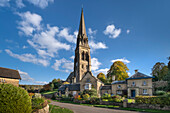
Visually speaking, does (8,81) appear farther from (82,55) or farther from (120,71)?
(120,71)

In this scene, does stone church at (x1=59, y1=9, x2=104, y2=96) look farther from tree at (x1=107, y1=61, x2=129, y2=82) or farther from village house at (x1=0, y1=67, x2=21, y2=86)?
village house at (x1=0, y1=67, x2=21, y2=86)

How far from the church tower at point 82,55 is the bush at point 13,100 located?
45212 millimetres

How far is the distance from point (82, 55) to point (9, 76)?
104ft

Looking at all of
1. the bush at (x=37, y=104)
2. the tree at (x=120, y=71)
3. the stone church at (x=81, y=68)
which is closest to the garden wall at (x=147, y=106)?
the bush at (x=37, y=104)

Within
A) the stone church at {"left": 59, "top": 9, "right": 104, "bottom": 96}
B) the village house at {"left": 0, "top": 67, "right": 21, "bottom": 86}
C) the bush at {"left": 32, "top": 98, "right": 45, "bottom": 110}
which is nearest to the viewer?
the bush at {"left": 32, "top": 98, "right": 45, "bottom": 110}

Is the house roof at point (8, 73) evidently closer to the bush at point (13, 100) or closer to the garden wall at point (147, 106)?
the bush at point (13, 100)

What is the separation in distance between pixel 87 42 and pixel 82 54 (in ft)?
24.2

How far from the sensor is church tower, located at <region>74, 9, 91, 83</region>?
54088mm

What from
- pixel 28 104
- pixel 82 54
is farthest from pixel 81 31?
pixel 28 104

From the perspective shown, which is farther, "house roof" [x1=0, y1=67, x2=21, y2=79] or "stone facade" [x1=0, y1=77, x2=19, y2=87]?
"house roof" [x1=0, y1=67, x2=21, y2=79]

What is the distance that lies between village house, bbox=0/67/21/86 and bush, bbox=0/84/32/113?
30.9 m

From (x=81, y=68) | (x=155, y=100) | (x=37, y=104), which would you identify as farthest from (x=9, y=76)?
(x=155, y=100)

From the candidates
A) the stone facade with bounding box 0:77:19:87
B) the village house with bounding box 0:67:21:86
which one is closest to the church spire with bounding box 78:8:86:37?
the village house with bounding box 0:67:21:86

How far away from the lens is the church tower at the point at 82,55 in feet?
177
